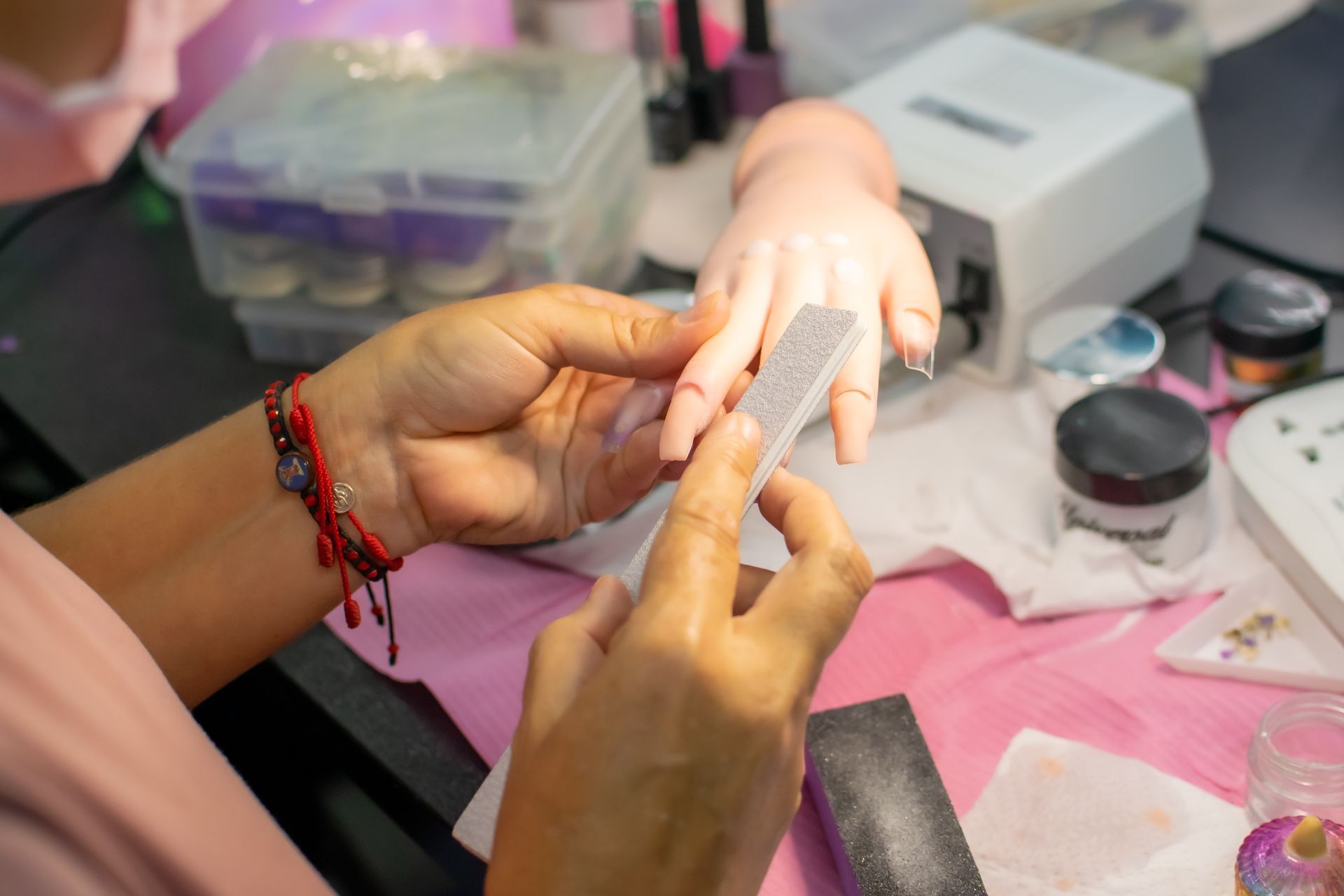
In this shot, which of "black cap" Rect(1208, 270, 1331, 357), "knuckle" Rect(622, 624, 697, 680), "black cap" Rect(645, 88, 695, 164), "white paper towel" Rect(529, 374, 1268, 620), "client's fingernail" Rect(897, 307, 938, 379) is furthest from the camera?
"black cap" Rect(645, 88, 695, 164)

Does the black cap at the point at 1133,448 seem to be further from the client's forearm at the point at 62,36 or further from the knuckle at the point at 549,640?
the client's forearm at the point at 62,36

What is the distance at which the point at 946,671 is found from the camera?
0.79m

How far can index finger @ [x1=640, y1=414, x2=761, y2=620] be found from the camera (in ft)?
1.66

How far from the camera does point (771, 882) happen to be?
68 centimetres

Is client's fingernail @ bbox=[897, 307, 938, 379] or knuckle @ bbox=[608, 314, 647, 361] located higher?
knuckle @ bbox=[608, 314, 647, 361]

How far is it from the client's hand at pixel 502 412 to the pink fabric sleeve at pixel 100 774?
22 cm

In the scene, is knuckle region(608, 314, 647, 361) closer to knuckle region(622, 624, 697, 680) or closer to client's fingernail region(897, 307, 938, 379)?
client's fingernail region(897, 307, 938, 379)

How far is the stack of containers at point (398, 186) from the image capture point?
1.07 m

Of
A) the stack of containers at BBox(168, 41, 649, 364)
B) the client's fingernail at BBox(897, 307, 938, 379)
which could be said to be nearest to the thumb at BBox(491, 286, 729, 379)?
the client's fingernail at BBox(897, 307, 938, 379)

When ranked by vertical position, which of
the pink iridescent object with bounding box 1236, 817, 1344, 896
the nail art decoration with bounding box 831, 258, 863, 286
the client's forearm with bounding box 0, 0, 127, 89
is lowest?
the pink iridescent object with bounding box 1236, 817, 1344, 896

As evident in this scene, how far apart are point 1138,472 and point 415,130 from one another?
2.40ft

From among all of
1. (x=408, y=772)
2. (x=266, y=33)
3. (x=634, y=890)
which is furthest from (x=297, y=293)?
(x=634, y=890)

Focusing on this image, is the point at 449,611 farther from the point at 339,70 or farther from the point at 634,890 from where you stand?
the point at 339,70

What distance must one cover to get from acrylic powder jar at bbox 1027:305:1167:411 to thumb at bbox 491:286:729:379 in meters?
0.34
